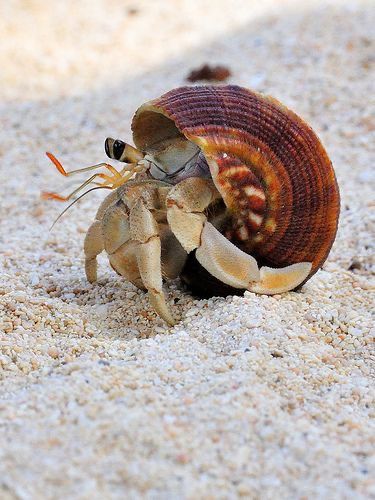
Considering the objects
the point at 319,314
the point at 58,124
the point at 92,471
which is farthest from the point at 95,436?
the point at 58,124

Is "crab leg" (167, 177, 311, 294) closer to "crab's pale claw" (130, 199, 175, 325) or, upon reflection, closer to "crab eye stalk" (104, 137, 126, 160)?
"crab's pale claw" (130, 199, 175, 325)

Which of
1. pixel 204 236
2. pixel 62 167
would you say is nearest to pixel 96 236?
pixel 62 167

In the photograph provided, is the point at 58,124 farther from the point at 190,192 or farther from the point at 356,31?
the point at 190,192

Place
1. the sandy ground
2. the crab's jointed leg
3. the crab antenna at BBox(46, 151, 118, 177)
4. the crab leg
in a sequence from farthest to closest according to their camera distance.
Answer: the crab's jointed leg, the crab leg, the crab antenna at BBox(46, 151, 118, 177), the sandy ground

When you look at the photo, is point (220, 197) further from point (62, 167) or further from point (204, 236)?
point (62, 167)

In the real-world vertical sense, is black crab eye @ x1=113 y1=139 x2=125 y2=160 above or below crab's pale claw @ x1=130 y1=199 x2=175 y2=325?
above

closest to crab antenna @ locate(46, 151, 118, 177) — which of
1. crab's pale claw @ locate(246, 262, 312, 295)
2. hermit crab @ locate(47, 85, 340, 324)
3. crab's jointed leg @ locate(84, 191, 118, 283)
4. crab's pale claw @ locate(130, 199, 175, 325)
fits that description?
hermit crab @ locate(47, 85, 340, 324)
